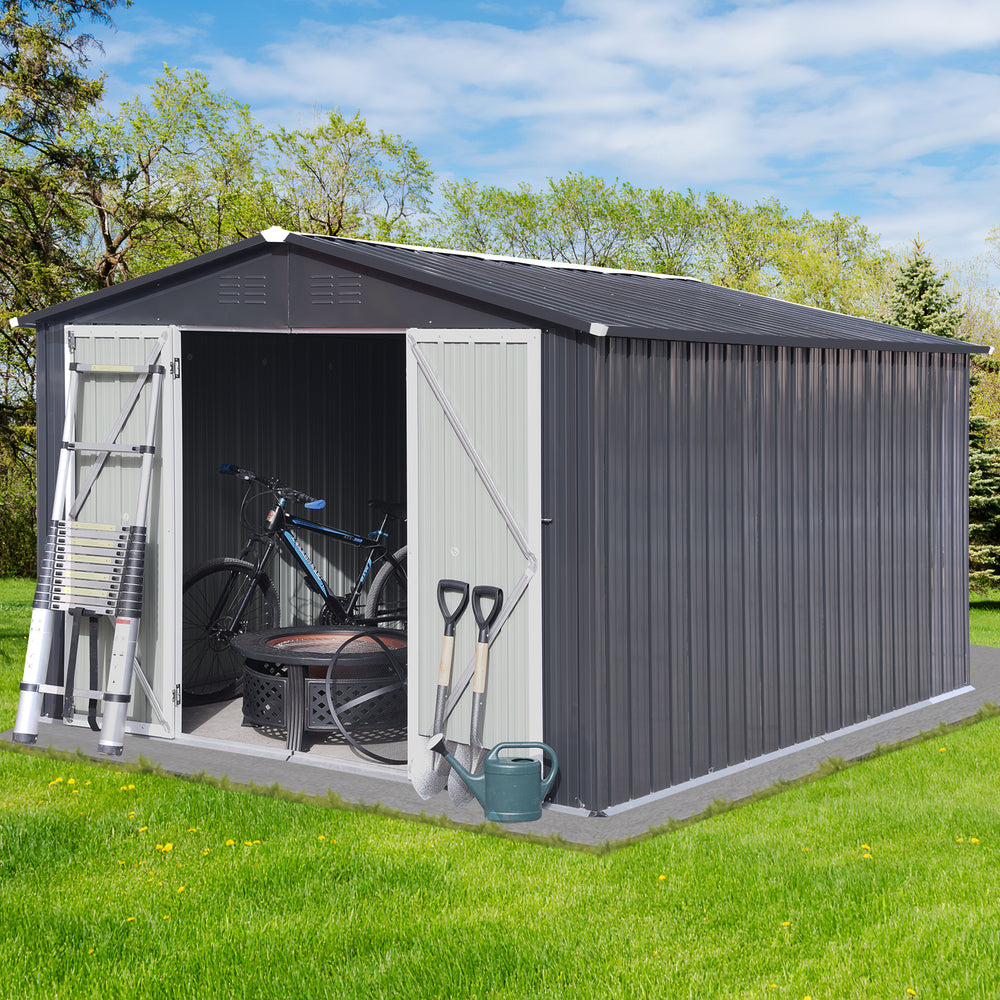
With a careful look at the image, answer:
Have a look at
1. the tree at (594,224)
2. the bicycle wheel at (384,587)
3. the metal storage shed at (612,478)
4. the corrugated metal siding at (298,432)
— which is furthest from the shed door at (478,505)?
the tree at (594,224)

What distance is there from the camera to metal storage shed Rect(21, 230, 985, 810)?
5949 mm

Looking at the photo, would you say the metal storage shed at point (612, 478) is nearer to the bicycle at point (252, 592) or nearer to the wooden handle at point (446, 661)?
the wooden handle at point (446, 661)

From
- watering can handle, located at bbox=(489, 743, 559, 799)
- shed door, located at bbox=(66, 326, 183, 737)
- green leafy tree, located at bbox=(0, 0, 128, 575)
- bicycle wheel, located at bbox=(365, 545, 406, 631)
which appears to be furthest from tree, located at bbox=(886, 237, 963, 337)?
A: watering can handle, located at bbox=(489, 743, 559, 799)

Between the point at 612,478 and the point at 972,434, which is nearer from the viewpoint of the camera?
the point at 612,478

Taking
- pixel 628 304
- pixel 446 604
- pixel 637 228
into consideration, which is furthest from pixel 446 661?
pixel 637 228

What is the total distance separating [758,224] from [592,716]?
32879 millimetres

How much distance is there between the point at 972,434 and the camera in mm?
15156

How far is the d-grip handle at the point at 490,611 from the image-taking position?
605cm

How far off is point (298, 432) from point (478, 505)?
10.6 ft

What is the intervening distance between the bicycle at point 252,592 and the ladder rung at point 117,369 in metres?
1.06

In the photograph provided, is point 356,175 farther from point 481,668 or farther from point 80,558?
point 481,668

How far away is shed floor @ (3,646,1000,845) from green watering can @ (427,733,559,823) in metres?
0.06

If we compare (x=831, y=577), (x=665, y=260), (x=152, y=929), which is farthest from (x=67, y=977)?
(x=665, y=260)

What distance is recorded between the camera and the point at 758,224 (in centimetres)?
3706
